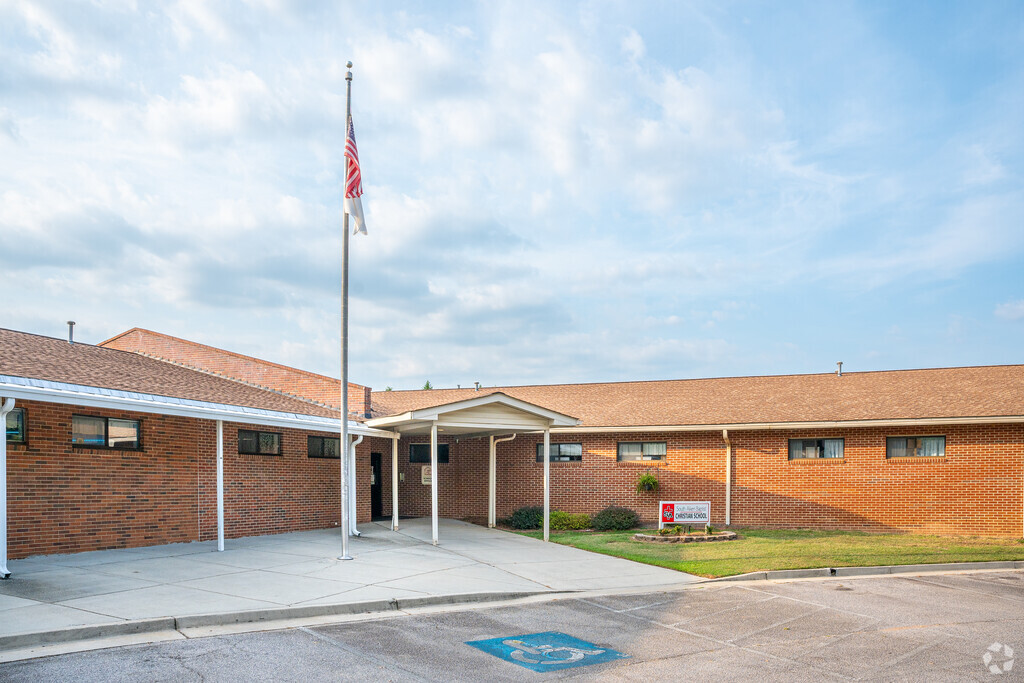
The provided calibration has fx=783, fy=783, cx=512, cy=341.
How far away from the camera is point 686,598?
11.6 m

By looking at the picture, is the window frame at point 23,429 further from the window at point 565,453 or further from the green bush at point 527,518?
the window at point 565,453

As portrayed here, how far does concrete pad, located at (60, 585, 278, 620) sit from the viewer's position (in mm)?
8758

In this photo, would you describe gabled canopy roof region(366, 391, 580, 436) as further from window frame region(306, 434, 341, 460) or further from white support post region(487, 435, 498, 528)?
white support post region(487, 435, 498, 528)

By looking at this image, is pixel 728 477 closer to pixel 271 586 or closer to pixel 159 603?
pixel 271 586

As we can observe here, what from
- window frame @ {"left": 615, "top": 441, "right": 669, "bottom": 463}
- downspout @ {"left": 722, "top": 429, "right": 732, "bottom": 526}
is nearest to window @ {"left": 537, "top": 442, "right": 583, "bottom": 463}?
window frame @ {"left": 615, "top": 441, "right": 669, "bottom": 463}

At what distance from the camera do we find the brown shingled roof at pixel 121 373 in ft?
45.6

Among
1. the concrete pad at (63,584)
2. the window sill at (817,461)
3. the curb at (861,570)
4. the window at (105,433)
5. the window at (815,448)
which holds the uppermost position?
the window at (105,433)

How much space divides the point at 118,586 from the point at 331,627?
134 inches

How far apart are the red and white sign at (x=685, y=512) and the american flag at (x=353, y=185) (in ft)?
33.0

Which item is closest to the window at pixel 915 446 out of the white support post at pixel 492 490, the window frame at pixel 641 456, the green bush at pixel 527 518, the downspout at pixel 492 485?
the window frame at pixel 641 456

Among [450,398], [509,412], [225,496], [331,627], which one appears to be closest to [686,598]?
[331,627]

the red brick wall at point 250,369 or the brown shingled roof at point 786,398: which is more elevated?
the red brick wall at point 250,369

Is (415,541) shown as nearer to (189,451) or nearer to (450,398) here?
(189,451)

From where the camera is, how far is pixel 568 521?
2192 cm
